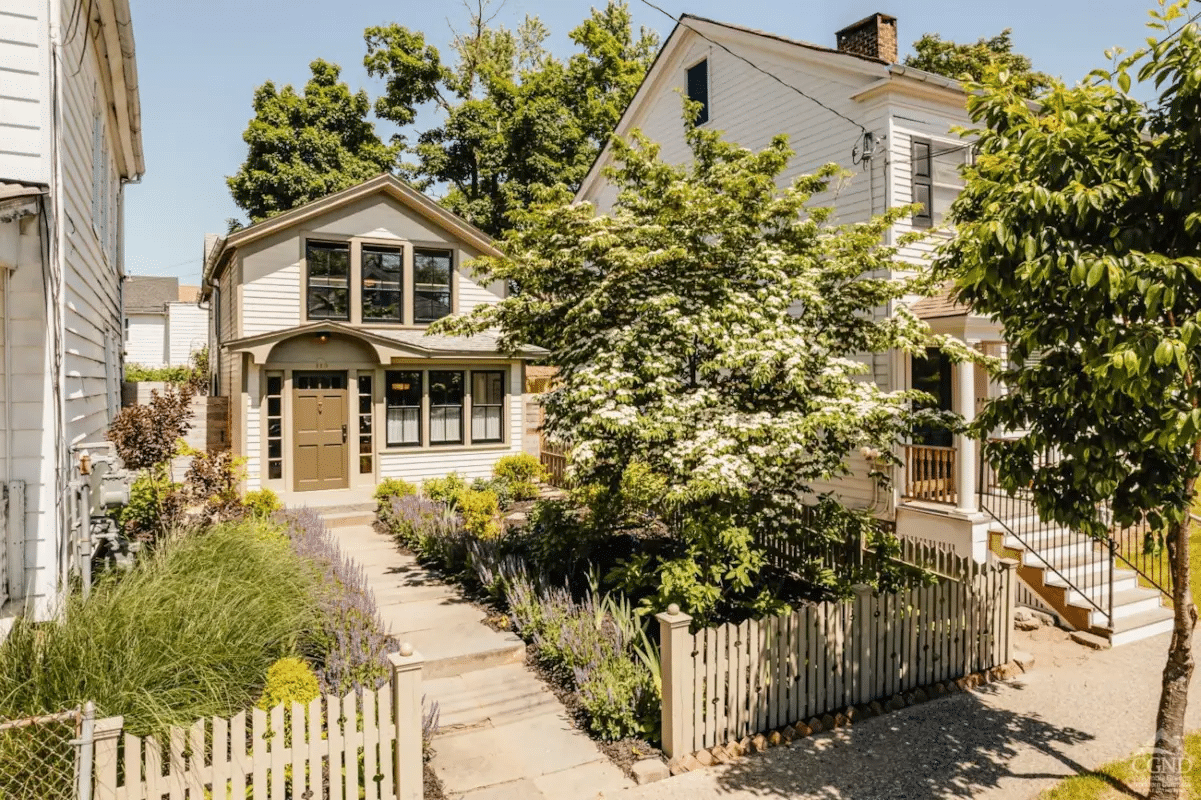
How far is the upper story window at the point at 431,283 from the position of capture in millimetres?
16969

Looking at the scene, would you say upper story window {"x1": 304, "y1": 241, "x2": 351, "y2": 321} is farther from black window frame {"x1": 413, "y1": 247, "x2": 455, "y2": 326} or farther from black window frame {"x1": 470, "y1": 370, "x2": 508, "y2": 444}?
black window frame {"x1": 470, "y1": 370, "x2": 508, "y2": 444}

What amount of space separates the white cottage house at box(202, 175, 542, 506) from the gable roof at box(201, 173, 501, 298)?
0.03 m

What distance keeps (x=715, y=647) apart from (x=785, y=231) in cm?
514

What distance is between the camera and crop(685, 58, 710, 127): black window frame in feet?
53.0

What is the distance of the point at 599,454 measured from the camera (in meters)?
7.86

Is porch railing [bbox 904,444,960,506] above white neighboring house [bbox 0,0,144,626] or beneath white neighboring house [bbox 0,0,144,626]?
beneath

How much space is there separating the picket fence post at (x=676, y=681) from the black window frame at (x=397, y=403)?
1160 cm

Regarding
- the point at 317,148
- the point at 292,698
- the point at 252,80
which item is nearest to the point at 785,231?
the point at 292,698

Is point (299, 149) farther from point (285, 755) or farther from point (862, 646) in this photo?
point (285, 755)

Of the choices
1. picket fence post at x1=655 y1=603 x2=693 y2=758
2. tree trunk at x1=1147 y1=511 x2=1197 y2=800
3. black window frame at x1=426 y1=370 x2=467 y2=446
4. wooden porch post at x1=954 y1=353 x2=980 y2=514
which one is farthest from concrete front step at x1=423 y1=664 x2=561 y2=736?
black window frame at x1=426 y1=370 x2=467 y2=446

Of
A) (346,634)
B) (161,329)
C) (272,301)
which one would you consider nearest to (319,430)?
(272,301)

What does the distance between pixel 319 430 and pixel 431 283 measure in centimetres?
420

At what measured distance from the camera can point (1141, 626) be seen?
8836 mm

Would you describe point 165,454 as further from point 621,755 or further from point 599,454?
point 621,755
